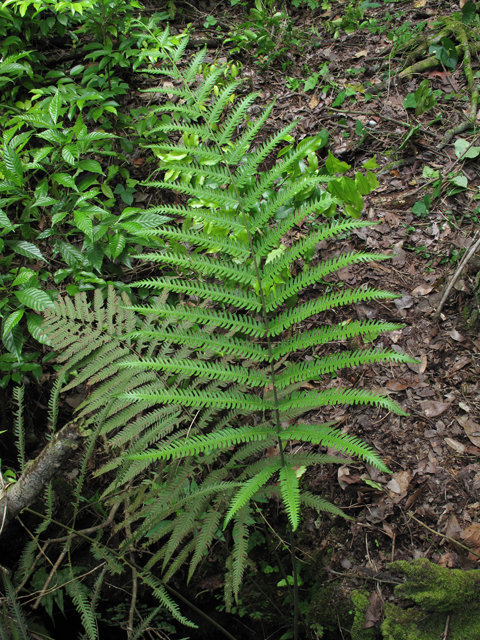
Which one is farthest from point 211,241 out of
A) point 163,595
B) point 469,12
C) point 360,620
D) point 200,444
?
point 469,12

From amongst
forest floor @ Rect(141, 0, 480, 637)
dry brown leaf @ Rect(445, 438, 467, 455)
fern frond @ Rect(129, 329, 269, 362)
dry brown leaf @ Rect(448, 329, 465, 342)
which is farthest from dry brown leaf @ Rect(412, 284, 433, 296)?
fern frond @ Rect(129, 329, 269, 362)

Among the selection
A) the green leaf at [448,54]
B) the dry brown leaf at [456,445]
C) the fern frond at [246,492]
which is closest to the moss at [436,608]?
the dry brown leaf at [456,445]

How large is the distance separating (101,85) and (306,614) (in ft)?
12.6

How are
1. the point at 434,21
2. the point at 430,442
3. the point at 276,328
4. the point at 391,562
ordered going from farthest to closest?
the point at 434,21 < the point at 430,442 < the point at 391,562 < the point at 276,328

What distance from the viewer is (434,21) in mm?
3656

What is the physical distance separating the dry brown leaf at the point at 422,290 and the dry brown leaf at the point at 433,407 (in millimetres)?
671

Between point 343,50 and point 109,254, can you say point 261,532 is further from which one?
point 343,50

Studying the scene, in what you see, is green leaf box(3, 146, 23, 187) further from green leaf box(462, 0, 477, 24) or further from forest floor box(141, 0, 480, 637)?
green leaf box(462, 0, 477, 24)

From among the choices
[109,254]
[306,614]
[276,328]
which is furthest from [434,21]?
[306,614]

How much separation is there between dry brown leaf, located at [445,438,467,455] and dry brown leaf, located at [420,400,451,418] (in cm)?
14

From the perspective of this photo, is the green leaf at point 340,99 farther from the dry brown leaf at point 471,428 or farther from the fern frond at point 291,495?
the fern frond at point 291,495

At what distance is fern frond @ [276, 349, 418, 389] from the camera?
→ 1.26 meters

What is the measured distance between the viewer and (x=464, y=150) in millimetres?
2816

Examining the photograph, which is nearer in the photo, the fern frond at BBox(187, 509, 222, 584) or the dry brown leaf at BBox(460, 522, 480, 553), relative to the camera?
the fern frond at BBox(187, 509, 222, 584)
